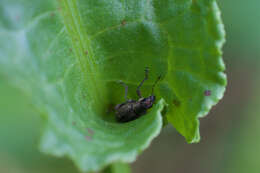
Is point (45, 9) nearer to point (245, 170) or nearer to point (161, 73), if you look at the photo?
point (161, 73)

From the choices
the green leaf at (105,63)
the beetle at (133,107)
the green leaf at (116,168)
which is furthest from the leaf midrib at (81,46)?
the green leaf at (116,168)

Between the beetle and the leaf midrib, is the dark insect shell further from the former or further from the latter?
the leaf midrib

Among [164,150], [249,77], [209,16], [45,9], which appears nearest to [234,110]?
[249,77]

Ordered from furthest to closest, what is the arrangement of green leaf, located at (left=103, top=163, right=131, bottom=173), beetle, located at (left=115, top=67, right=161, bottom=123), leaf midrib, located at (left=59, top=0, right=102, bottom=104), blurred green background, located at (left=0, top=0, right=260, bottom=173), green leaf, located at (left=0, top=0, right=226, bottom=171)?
blurred green background, located at (left=0, top=0, right=260, bottom=173) → beetle, located at (left=115, top=67, right=161, bottom=123) → green leaf, located at (left=103, top=163, right=131, bottom=173) → leaf midrib, located at (left=59, top=0, right=102, bottom=104) → green leaf, located at (left=0, top=0, right=226, bottom=171)

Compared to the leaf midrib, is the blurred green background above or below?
below

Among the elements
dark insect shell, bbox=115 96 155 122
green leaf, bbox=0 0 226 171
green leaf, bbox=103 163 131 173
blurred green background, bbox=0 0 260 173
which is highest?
green leaf, bbox=0 0 226 171

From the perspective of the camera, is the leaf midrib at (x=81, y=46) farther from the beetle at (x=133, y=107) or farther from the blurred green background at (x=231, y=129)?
the blurred green background at (x=231, y=129)

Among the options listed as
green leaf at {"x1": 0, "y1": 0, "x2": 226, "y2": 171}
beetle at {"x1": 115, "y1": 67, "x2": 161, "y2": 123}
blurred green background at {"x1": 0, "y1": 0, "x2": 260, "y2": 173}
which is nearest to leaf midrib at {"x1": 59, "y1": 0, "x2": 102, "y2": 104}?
green leaf at {"x1": 0, "y1": 0, "x2": 226, "y2": 171}

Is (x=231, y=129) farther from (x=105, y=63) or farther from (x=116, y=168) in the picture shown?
(x=105, y=63)
